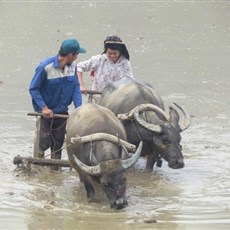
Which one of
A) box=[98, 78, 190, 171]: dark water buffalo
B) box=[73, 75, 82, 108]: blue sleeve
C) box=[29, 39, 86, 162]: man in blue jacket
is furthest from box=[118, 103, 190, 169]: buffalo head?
box=[29, 39, 86, 162]: man in blue jacket

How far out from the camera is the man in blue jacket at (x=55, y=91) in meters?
9.70

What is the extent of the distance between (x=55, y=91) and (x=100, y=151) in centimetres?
164

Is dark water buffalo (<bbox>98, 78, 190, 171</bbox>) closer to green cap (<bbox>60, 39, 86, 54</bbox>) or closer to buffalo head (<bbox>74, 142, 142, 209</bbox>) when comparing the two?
green cap (<bbox>60, 39, 86, 54</bbox>)

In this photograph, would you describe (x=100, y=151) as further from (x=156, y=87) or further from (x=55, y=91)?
(x=156, y=87)

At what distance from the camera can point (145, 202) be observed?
896 cm

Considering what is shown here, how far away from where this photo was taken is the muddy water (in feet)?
27.7

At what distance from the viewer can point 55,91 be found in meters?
9.93

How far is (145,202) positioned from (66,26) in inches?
547

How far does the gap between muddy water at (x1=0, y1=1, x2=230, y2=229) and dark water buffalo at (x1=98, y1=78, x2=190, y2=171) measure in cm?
40

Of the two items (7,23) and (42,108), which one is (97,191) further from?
(7,23)

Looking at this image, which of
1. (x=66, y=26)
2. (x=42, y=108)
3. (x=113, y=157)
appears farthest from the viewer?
(x=66, y=26)

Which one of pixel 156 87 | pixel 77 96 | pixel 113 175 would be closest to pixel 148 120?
pixel 77 96

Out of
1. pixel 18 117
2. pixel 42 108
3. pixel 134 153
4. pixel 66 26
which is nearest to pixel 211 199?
pixel 134 153

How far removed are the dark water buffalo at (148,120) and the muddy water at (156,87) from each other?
40cm
